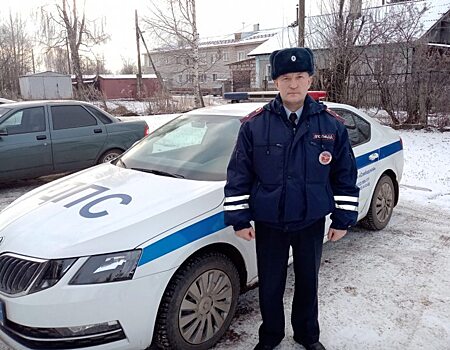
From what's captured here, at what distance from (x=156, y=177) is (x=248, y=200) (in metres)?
1.02

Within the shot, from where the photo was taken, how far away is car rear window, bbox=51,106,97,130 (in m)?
6.77

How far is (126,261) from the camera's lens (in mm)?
2229

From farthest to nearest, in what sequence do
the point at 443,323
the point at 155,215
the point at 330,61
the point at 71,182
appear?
the point at 330,61, the point at 71,182, the point at 443,323, the point at 155,215

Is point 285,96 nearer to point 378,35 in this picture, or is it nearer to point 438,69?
point 438,69

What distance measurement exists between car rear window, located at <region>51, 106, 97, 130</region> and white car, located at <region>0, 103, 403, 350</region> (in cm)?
383

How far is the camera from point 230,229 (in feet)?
8.80

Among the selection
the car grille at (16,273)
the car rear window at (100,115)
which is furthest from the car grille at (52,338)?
the car rear window at (100,115)

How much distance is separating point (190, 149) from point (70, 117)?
420 cm

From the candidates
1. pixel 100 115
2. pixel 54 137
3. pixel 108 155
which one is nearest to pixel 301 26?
pixel 100 115

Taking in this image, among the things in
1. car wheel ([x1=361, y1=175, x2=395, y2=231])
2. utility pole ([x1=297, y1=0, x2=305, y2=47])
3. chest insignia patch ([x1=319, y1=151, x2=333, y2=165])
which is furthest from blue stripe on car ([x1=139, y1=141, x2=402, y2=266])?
utility pole ([x1=297, y1=0, x2=305, y2=47])

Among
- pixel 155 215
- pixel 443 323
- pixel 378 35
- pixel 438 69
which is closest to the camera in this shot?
pixel 155 215

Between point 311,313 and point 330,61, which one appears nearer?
point 311,313

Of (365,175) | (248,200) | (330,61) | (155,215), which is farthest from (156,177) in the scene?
(330,61)

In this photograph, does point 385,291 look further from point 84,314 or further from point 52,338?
point 52,338
